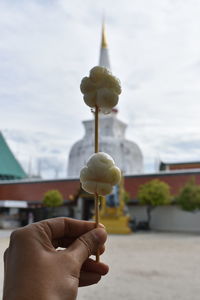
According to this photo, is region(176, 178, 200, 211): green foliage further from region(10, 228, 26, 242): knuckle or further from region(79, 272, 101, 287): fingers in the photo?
region(10, 228, 26, 242): knuckle

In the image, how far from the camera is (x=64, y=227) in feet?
5.56

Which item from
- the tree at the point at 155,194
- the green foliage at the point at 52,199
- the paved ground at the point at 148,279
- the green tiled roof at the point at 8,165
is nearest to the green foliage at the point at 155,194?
the tree at the point at 155,194

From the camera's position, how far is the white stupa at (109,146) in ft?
112

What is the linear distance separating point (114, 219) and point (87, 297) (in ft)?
47.7

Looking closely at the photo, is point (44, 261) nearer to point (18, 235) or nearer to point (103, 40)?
point (18, 235)

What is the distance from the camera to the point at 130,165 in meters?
35.0

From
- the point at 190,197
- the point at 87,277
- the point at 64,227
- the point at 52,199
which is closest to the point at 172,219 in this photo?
the point at 190,197

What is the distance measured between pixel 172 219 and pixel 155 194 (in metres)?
3.40

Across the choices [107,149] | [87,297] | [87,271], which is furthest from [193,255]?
[107,149]

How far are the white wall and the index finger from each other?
2149 centimetres

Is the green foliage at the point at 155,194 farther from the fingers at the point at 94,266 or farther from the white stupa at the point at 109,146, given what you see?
the fingers at the point at 94,266

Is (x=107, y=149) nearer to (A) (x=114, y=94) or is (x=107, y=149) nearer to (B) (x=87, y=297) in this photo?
(B) (x=87, y=297)

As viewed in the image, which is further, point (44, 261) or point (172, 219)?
point (172, 219)

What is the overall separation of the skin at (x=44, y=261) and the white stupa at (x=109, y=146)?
104 ft
